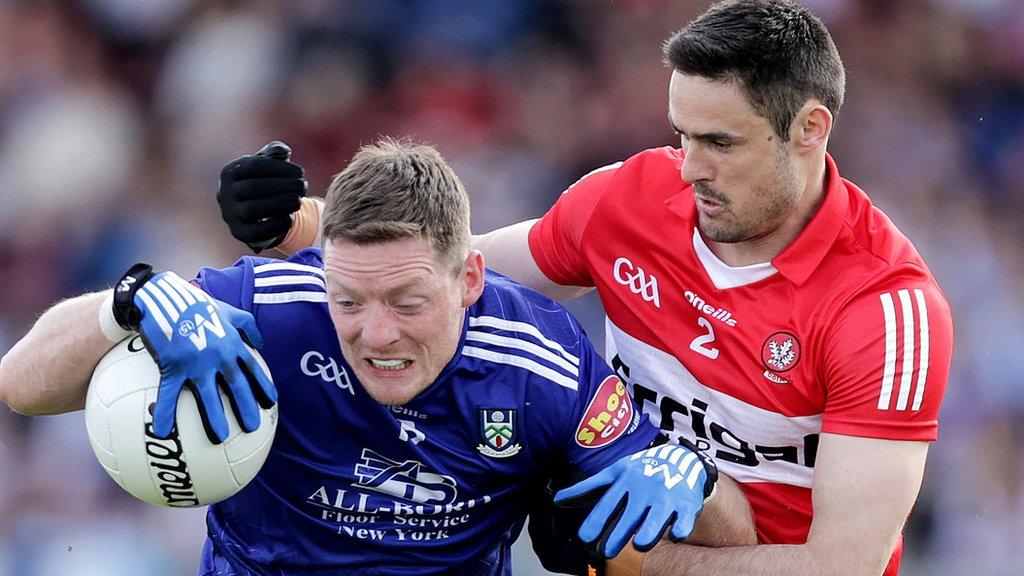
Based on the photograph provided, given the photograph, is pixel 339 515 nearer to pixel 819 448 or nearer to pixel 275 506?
pixel 275 506

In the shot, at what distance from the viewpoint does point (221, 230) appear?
7266 millimetres

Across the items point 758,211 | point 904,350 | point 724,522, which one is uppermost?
point 758,211

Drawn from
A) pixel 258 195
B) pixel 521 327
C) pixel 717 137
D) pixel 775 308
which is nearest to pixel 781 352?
pixel 775 308

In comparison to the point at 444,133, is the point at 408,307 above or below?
above

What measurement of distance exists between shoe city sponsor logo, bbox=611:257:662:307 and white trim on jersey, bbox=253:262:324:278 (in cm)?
95

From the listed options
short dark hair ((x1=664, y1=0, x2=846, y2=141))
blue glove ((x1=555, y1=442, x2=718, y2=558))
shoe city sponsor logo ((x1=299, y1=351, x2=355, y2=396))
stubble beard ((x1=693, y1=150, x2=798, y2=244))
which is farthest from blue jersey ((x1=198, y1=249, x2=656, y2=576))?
short dark hair ((x1=664, y1=0, x2=846, y2=141))

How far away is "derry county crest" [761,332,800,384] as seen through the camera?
399 cm

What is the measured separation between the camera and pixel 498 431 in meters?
3.96

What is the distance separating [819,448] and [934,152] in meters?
4.62

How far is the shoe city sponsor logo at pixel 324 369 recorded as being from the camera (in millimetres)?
3904

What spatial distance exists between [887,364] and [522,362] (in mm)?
1003

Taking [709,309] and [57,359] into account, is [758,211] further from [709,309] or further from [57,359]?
[57,359]

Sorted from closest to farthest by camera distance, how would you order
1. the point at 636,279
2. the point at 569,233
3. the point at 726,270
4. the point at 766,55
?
1. the point at 766,55
2. the point at 726,270
3. the point at 636,279
4. the point at 569,233

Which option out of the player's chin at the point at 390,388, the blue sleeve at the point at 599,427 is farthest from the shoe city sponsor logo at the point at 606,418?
the player's chin at the point at 390,388
